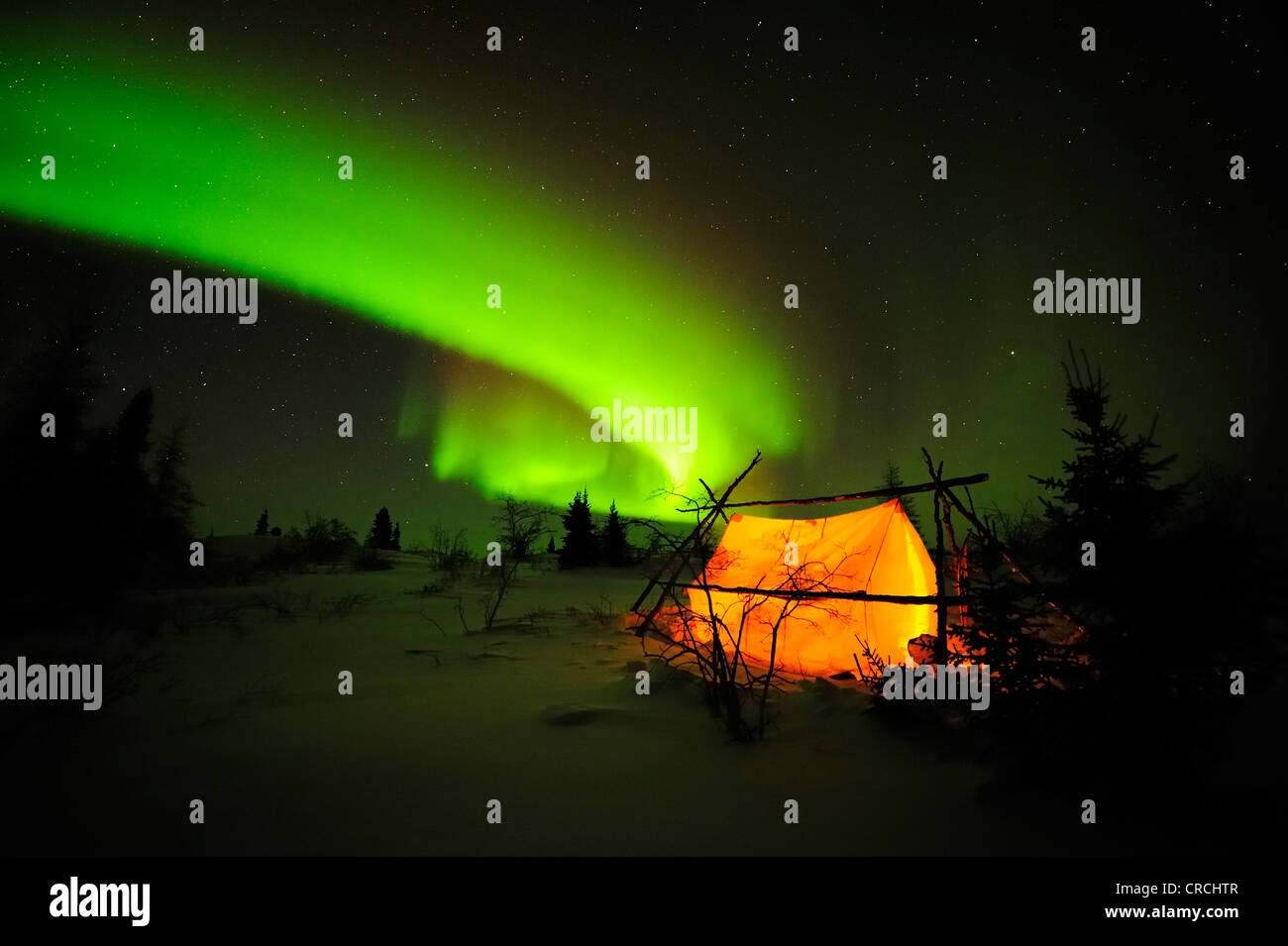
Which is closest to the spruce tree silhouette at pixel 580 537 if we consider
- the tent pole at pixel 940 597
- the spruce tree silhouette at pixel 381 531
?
Answer: the spruce tree silhouette at pixel 381 531

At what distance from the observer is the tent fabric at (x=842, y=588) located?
26.9 feet

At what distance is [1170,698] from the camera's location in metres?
3.72

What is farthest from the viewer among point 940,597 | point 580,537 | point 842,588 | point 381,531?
point 381,531

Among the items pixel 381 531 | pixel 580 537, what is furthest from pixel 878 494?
pixel 381 531

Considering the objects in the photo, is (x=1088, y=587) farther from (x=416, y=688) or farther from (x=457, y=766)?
(x=416, y=688)

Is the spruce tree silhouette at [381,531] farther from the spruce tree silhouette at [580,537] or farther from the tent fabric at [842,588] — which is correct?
the tent fabric at [842,588]

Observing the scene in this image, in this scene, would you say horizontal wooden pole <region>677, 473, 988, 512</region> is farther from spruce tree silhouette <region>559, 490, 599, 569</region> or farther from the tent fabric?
spruce tree silhouette <region>559, 490, 599, 569</region>

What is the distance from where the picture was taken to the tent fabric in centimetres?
819

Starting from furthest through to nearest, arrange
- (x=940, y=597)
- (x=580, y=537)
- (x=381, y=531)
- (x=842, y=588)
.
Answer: (x=381, y=531) → (x=580, y=537) → (x=842, y=588) → (x=940, y=597)

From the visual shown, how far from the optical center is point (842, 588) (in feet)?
27.8

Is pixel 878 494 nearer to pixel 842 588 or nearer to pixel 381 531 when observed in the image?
pixel 842 588

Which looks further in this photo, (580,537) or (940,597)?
(580,537)

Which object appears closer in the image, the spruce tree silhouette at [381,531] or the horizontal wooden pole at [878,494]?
the horizontal wooden pole at [878,494]
